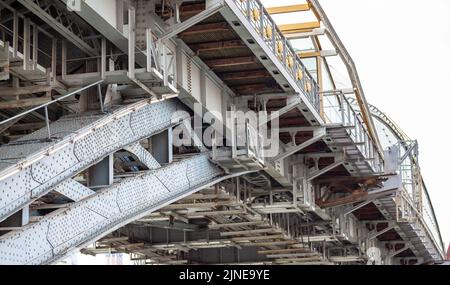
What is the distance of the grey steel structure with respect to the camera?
17.9 m

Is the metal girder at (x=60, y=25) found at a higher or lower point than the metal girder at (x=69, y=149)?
higher


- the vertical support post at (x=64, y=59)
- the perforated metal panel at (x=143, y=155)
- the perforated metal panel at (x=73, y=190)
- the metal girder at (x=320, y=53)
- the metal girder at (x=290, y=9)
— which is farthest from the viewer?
the metal girder at (x=320, y=53)

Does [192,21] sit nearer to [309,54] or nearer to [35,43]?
[35,43]

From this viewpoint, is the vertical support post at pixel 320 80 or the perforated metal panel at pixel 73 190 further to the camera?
the vertical support post at pixel 320 80

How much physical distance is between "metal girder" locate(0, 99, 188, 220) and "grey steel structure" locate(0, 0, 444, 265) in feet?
0.08

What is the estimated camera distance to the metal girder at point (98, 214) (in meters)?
17.2

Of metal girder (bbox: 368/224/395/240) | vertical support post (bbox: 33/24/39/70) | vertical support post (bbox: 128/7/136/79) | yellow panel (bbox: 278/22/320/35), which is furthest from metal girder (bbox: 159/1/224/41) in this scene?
metal girder (bbox: 368/224/395/240)

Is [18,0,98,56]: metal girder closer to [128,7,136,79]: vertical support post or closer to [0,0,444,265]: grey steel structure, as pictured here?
[0,0,444,265]: grey steel structure

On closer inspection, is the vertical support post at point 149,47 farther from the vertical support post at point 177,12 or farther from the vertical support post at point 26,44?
the vertical support post at point 26,44

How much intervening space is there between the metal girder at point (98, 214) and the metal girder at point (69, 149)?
67 cm

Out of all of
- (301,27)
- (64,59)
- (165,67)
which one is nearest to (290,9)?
(301,27)

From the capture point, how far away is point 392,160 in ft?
128

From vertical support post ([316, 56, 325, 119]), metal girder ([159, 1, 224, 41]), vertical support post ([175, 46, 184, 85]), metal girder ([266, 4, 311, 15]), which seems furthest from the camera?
vertical support post ([316, 56, 325, 119])

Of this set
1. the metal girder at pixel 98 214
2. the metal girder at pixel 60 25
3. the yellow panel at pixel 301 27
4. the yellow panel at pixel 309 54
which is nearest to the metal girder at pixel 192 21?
the metal girder at pixel 60 25
